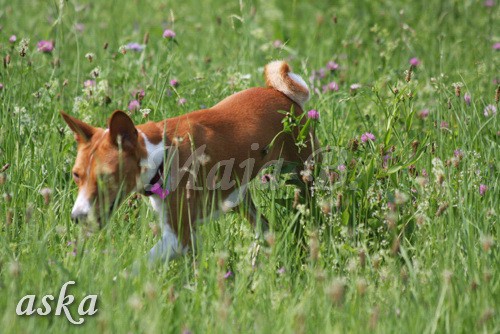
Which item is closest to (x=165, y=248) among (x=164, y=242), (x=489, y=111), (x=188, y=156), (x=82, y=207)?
(x=164, y=242)

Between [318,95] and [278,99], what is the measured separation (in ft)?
3.81

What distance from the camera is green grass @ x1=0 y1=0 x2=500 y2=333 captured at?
3145 mm

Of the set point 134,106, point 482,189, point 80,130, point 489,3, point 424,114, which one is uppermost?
point 80,130

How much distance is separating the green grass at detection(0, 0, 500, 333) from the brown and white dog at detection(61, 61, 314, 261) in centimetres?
11

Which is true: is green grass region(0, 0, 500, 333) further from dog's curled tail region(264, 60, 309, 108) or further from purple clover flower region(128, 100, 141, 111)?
dog's curled tail region(264, 60, 309, 108)

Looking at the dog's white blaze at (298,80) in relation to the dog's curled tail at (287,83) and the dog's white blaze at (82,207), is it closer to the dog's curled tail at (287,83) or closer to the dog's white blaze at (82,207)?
the dog's curled tail at (287,83)

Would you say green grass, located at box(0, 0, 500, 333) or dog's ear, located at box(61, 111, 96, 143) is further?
dog's ear, located at box(61, 111, 96, 143)

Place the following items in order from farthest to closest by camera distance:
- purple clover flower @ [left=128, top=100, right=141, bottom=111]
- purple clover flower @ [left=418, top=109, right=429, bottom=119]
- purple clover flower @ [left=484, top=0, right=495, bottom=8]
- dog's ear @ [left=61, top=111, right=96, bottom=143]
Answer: purple clover flower @ [left=484, top=0, right=495, bottom=8] < purple clover flower @ [left=418, top=109, right=429, bottom=119] < purple clover flower @ [left=128, top=100, right=141, bottom=111] < dog's ear @ [left=61, top=111, right=96, bottom=143]

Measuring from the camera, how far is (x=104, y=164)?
12.3 feet

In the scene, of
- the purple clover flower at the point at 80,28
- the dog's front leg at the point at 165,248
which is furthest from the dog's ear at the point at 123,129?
the purple clover flower at the point at 80,28

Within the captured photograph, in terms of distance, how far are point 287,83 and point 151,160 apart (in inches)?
38.8

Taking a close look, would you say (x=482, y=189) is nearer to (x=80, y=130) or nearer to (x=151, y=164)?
(x=151, y=164)

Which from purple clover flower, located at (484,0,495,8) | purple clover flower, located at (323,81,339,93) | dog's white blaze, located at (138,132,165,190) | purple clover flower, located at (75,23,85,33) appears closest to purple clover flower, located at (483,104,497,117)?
purple clover flower, located at (323,81,339,93)

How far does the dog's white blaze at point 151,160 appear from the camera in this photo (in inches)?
154
